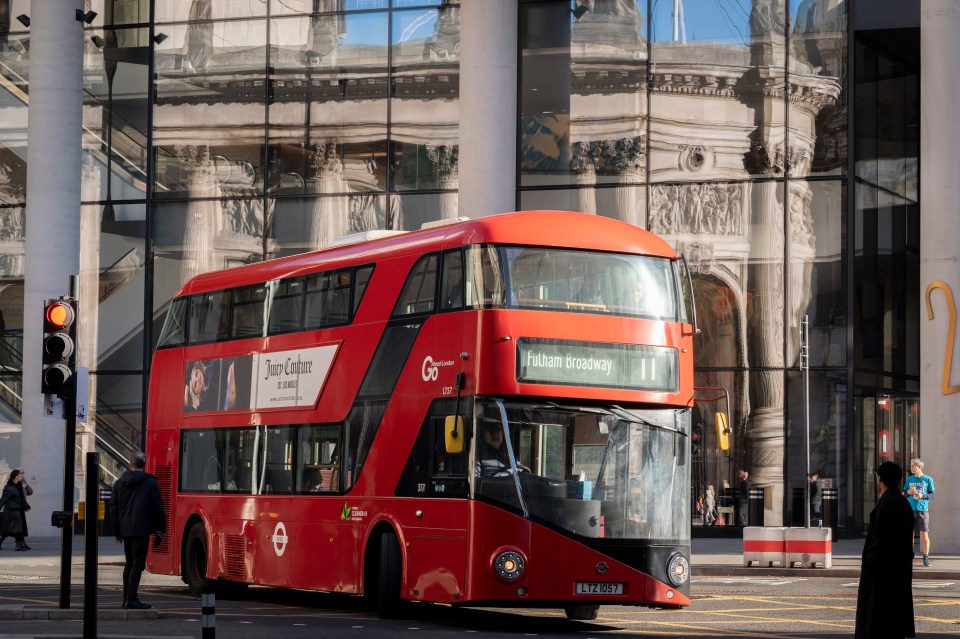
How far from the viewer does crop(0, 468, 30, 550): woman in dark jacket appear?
31856mm

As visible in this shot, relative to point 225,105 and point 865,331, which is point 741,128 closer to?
point 865,331

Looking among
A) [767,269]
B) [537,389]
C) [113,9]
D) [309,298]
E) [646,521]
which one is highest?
[113,9]

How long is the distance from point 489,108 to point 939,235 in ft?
32.4

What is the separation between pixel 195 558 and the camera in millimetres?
21250

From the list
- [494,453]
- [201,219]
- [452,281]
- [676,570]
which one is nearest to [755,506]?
[201,219]

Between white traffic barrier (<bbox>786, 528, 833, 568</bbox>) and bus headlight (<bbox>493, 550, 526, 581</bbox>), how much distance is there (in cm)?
1212

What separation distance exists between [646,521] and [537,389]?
5.85 feet

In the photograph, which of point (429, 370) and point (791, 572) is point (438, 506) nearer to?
point (429, 370)

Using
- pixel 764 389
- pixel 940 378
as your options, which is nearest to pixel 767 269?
pixel 764 389

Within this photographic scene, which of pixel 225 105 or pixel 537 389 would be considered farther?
pixel 225 105

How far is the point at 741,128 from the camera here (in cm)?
3694

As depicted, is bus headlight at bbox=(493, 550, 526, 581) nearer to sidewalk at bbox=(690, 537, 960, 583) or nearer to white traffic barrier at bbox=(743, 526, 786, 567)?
sidewalk at bbox=(690, 537, 960, 583)

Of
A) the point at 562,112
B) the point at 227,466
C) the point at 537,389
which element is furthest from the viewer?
the point at 562,112

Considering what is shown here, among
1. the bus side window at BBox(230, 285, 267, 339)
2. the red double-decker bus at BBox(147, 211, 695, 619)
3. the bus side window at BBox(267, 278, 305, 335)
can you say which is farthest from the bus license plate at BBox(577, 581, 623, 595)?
the bus side window at BBox(230, 285, 267, 339)
